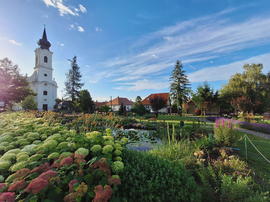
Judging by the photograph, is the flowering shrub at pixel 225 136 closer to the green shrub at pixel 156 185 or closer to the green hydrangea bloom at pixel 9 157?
the green shrub at pixel 156 185

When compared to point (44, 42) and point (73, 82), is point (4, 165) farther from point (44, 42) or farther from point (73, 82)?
point (44, 42)

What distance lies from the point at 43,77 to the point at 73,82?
10.6m

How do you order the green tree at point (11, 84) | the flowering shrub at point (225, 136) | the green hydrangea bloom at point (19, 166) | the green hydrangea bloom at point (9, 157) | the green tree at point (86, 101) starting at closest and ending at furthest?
the green hydrangea bloom at point (19, 166)
the green hydrangea bloom at point (9, 157)
the flowering shrub at point (225, 136)
the green tree at point (11, 84)
the green tree at point (86, 101)

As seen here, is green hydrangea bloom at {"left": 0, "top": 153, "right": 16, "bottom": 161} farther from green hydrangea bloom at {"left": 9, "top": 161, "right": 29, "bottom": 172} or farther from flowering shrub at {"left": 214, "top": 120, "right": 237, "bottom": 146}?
flowering shrub at {"left": 214, "top": 120, "right": 237, "bottom": 146}

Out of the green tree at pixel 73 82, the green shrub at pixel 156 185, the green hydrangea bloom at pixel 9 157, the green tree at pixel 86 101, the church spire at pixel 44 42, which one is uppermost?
the church spire at pixel 44 42

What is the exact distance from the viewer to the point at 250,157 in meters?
3.62

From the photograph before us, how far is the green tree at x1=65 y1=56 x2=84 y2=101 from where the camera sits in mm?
29844

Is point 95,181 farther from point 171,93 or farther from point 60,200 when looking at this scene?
point 171,93

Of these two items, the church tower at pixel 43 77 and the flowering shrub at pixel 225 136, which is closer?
the flowering shrub at pixel 225 136

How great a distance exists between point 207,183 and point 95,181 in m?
1.99

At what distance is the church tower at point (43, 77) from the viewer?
32.2 meters

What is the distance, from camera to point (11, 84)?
19734mm

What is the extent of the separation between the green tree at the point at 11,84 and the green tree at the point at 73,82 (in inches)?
358

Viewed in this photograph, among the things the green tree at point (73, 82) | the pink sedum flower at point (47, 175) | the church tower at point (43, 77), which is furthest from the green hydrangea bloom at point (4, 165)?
the church tower at point (43, 77)
